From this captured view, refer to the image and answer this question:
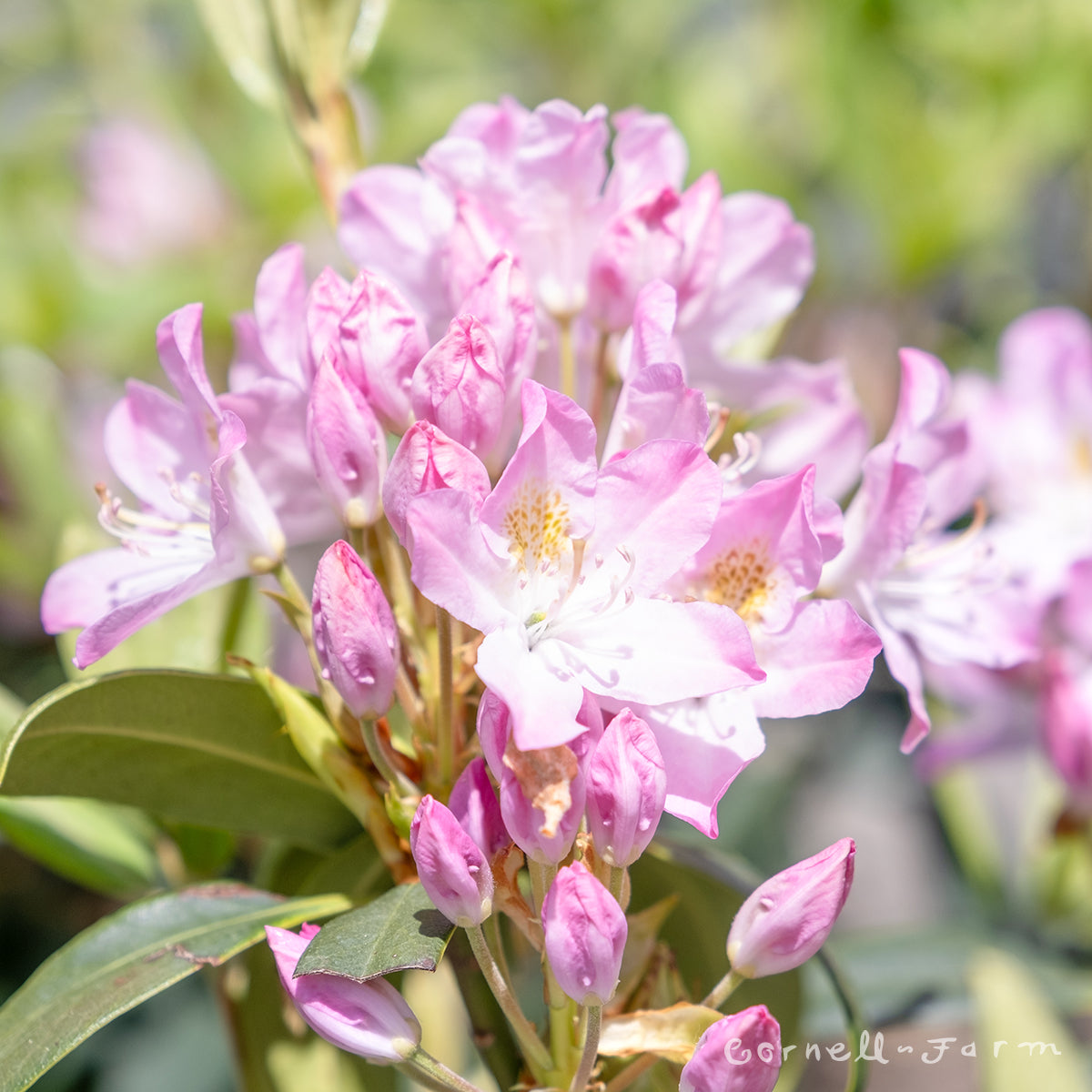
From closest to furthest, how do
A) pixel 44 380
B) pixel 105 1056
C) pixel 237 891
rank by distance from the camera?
pixel 237 891, pixel 105 1056, pixel 44 380

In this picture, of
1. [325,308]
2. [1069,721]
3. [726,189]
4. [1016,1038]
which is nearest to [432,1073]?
[325,308]

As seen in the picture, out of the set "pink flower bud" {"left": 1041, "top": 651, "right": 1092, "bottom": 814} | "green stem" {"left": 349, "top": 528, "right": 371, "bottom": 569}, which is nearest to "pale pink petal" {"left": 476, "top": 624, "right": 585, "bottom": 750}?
"green stem" {"left": 349, "top": 528, "right": 371, "bottom": 569}

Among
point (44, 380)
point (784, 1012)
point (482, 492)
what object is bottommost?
Result: point (784, 1012)

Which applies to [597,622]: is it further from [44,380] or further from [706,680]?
[44,380]

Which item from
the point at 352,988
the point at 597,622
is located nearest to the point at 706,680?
the point at 597,622

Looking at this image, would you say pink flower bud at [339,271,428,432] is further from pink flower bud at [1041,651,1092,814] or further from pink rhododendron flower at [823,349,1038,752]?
pink flower bud at [1041,651,1092,814]

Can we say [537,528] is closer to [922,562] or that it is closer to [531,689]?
[531,689]

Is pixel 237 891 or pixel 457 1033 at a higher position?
pixel 237 891

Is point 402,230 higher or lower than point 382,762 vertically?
higher
